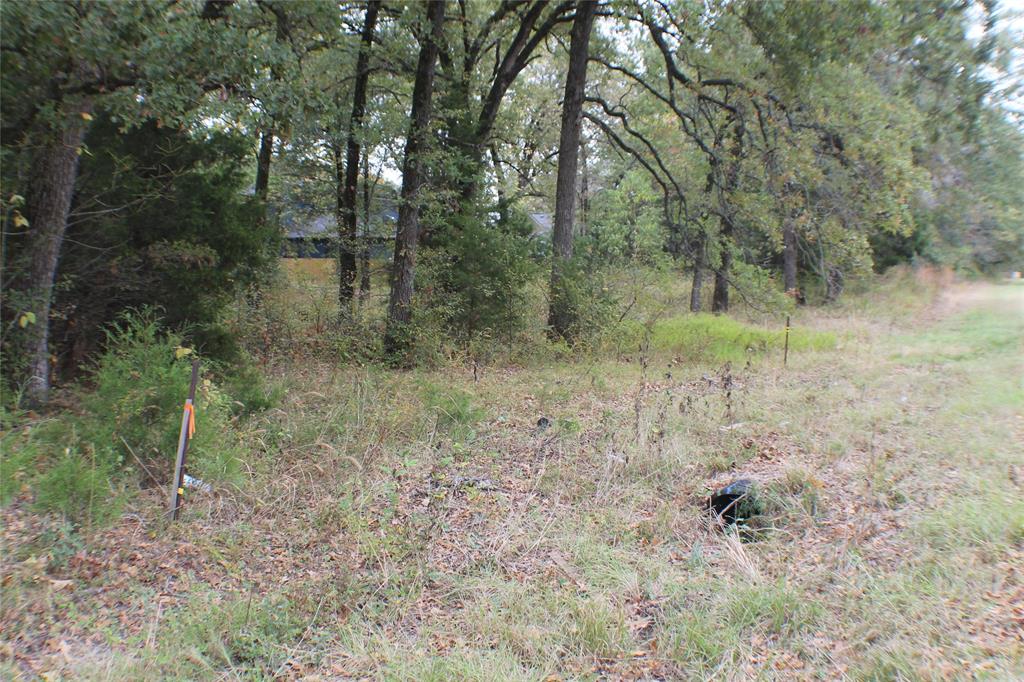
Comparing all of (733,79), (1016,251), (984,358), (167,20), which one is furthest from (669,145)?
(1016,251)

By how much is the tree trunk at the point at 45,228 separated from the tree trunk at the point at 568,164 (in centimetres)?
884

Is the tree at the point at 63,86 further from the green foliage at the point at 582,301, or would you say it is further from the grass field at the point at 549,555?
the green foliage at the point at 582,301

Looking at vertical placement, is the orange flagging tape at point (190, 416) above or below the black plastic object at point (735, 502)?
above

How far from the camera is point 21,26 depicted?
6.26 metres

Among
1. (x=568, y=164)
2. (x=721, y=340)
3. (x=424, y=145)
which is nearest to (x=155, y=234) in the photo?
(x=424, y=145)

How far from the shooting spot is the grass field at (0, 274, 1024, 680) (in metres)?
4.03

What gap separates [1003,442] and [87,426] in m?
8.52

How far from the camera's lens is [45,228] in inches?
305

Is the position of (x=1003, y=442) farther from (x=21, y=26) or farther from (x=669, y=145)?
(x=669, y=145)

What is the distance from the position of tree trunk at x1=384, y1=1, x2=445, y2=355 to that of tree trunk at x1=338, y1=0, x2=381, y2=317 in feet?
3.66

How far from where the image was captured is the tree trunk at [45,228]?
299 inches

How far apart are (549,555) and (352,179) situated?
1242 cm

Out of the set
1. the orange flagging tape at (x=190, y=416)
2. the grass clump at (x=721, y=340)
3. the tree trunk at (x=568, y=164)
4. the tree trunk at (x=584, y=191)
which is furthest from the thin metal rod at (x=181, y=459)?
the tree trunk at (x=584, y=191)

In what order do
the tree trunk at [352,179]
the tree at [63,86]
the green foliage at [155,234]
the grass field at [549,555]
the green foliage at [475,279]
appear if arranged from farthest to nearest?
the tree trunk at [352,179]
the green foliage at [475,279]
the green foliage at [155,234]
the tree at [63,86]
the grass field at [549,555]
